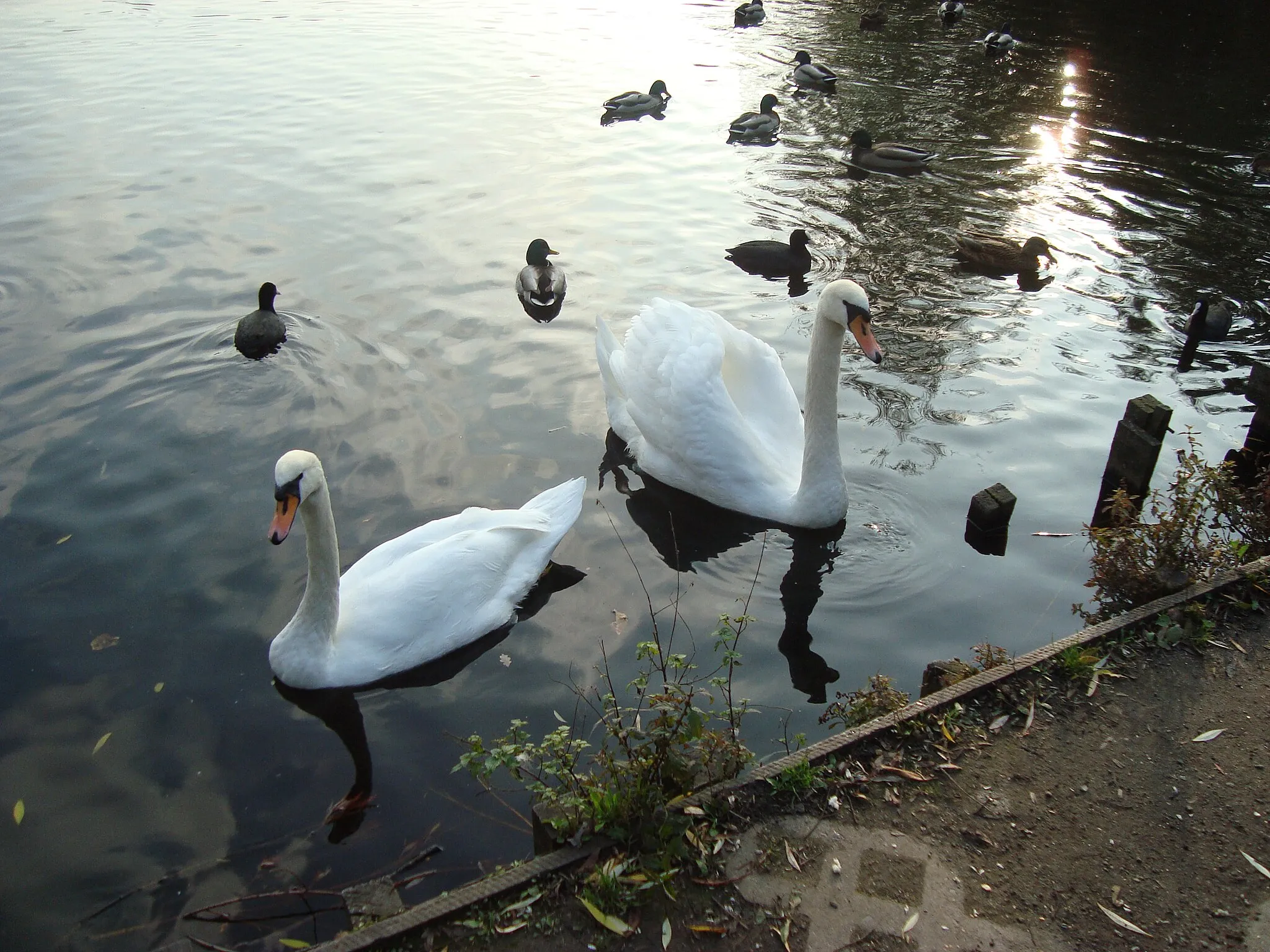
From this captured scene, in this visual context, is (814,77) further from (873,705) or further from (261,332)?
(873,705)

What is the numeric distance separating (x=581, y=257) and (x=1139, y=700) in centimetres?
872

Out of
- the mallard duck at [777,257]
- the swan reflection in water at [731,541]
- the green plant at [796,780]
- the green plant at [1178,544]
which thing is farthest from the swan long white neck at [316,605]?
the mallard duck at [777,257]

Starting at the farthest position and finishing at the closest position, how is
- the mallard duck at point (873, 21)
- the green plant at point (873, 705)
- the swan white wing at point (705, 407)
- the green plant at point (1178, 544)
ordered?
the mallard duck at point (873, 21), the swan white wing at point (705, 407), the green plant at point (1178, 544), the green plant at point (873, 705)

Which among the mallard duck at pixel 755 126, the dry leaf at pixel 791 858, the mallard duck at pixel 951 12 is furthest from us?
the mallard duck at pixel 951 12

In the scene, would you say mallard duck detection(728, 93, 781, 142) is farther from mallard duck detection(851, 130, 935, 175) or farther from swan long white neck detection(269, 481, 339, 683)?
swan long white neck detection(269, 481, 339, 683)

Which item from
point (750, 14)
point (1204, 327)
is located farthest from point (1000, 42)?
point (1204, 327)

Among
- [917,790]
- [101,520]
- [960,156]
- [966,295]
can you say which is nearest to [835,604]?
[917,790]

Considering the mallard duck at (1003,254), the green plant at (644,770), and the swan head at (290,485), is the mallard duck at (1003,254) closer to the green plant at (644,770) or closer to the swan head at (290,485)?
the green plant at (644,770)

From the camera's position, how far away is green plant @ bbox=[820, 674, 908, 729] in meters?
4.77

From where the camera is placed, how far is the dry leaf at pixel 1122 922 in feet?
12.1

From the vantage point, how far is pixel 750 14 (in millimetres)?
23906

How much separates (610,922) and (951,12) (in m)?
24.7

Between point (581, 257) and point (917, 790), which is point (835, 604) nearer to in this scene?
point (917, 790)

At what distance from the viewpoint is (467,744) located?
536cm
